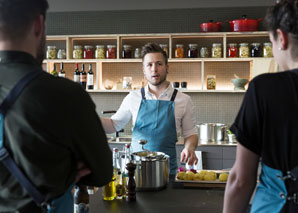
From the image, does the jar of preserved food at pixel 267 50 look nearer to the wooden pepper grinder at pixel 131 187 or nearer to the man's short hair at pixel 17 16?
the wooden pepper grinder at pixel 131 187

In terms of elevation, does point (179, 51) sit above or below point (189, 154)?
above

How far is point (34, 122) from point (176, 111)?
6.92ft

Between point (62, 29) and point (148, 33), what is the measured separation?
130 centimetres

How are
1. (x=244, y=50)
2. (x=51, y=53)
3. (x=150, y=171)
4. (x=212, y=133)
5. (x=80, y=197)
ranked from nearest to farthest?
(x=80, y=197)
(x=150, y=171)
(x=212, y=133)
(x=244, y=50)
(x=51, y=53)

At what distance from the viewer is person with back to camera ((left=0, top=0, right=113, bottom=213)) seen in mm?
1020

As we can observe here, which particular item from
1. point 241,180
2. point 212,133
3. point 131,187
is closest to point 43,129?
point 241,180

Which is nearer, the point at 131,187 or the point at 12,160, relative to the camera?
the point at 12,160

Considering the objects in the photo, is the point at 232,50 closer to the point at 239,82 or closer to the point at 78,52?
the point at 239,82

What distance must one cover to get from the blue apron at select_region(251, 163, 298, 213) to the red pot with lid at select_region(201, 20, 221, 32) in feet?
12.5

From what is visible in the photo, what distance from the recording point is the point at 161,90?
10.3ft

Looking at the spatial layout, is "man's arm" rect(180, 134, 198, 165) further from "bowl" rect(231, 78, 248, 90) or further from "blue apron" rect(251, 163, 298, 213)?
"bowl" rect(231, 78, 248, 90)

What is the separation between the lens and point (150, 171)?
2.09m

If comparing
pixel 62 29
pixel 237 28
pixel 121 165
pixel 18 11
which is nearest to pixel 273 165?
pixel 18 11

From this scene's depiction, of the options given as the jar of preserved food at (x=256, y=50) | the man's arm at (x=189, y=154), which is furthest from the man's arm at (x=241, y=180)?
the jar of preserved food at (x=256, y=50)
